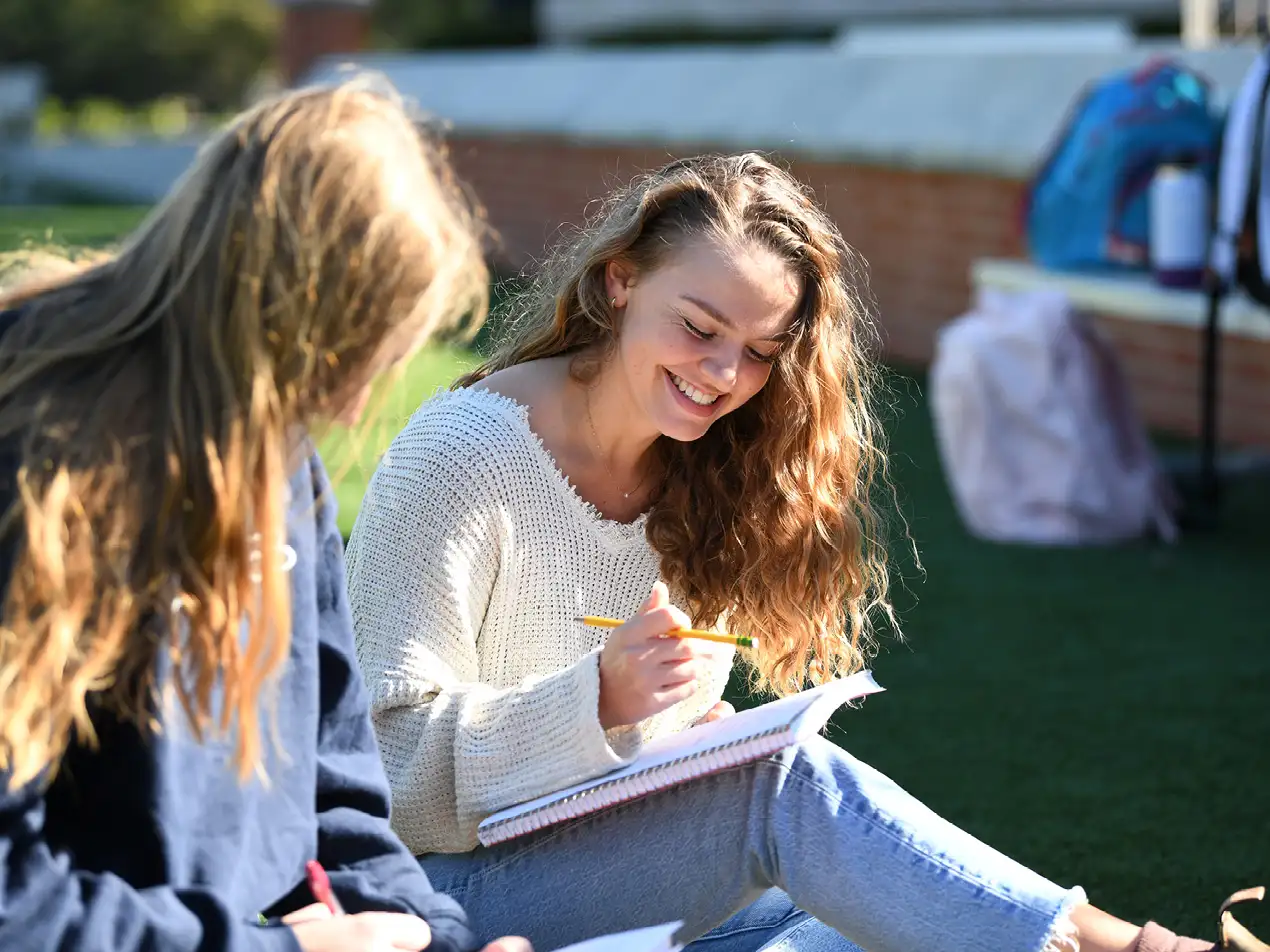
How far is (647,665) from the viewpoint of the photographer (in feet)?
6.62

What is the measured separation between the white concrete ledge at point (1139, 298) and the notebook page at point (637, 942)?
390 cm

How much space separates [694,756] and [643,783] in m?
0.07

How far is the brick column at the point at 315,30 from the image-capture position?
63.4 ft

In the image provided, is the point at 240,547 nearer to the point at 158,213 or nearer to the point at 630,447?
the point at 158,213

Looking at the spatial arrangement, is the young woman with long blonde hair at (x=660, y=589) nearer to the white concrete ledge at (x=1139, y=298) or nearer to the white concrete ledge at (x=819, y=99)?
the white concrete ledge at (x=1139, y=298)

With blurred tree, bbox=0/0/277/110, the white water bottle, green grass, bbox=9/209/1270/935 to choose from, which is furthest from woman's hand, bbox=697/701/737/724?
blurred tree, bbox=0/0/277/110

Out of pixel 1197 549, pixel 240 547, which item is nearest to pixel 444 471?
pixel 240 547

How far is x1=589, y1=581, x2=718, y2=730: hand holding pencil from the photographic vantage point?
201 centimetres

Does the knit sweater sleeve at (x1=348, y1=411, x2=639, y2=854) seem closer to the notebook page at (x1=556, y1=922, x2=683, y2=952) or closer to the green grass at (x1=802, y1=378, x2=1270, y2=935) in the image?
the notebook page at (x1=556, y1=922, x2=683, y2=952)

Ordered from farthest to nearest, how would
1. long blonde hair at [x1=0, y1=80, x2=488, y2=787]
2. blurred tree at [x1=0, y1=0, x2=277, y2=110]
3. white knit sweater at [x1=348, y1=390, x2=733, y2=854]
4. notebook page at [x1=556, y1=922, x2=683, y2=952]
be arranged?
blurred tree at [x1=0, y1=0, x2=277, y2=110] < white knit sweater at [x1=348, y1=390, x2=733, y2=854] < notebook page at [x1=556, y1=922, x2=683, y2=952] < long blonde hair at [x1=0, y1=80, x2=488, y2=787]

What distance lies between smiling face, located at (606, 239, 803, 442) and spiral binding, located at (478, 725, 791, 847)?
0.51 metres

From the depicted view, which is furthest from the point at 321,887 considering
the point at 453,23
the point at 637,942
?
the point at 453,23

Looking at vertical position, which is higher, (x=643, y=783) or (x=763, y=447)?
(x=763, y=447)

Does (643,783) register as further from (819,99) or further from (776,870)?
(819,99)
